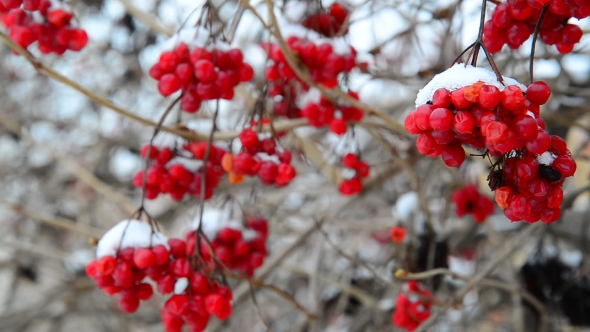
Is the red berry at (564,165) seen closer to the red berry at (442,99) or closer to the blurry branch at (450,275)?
the red berry at (442,99)

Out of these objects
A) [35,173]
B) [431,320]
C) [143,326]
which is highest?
[35,173]

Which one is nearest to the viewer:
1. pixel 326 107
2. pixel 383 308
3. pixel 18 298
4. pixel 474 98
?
pixel 474 98

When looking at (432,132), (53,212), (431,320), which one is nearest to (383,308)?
(431,320)

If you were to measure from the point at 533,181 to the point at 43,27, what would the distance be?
1180 mm

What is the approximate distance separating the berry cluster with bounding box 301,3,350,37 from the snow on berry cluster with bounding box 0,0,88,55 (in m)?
0.63

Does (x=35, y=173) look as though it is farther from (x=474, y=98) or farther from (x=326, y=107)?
(x=474, y=98)

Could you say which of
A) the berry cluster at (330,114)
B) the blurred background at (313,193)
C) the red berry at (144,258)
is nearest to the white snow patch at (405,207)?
the blurred background at (313,193)

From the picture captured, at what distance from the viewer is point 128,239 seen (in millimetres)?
1195

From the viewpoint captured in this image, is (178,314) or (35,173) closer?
(178,314)

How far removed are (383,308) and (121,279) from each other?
4.79 feet

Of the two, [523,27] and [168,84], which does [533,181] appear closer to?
[523,27]

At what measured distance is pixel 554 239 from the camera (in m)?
2.09

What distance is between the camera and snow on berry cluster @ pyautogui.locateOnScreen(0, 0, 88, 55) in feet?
4.15

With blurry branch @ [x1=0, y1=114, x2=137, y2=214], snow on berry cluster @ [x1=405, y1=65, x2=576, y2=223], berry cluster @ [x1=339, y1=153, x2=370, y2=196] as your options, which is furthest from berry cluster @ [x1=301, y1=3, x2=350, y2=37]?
blurry branch @ [x1=0, y1=114, x2=137, y2=214]
